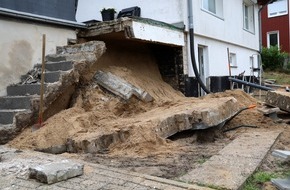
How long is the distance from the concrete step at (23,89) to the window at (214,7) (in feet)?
20.6

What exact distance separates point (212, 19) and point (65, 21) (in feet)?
17.2

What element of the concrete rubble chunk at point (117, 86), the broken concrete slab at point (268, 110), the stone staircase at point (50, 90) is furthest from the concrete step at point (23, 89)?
the broken concrete slab at point (268, 110)

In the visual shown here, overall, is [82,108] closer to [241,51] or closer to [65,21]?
[65,21]

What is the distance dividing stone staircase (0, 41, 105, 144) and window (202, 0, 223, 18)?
529 cm

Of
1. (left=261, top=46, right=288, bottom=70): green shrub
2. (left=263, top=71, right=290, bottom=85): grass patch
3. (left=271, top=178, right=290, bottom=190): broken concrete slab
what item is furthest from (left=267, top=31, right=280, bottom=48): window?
(left=271, top=178, right=290, bottom=190): broken concrete slab

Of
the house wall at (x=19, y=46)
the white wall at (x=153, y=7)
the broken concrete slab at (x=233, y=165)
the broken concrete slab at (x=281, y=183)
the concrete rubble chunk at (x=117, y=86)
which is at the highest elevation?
the white wall at (x=153, y=7)

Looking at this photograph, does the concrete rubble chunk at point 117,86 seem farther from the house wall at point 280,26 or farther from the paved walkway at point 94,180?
the house wall at point 280,26

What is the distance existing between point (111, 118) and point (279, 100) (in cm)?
369

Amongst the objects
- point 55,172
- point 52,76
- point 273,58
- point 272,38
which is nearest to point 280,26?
point 272,38

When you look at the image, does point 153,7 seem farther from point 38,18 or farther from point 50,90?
point 50,90

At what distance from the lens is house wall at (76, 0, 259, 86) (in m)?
9.05

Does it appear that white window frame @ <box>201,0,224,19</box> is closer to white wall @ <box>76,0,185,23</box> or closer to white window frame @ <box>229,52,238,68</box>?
white wall @ <box>76,0,185,23</box>

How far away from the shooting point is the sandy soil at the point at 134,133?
4277 millimetres

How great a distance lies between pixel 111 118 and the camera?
5926mm
